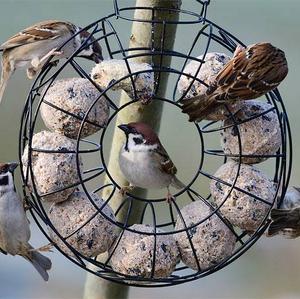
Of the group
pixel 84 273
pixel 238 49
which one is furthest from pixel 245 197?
pixel 84 273

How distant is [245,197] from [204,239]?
5.4 inches

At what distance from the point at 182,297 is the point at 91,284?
1833 millimetres

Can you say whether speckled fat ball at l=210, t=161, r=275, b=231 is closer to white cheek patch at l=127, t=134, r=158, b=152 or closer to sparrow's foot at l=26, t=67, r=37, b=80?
white cheek patch at l=127, t=134, r=158, b=152

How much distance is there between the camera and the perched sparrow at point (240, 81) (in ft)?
6.51

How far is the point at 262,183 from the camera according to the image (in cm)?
204

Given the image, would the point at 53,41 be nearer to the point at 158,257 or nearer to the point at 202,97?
the point at 202,97

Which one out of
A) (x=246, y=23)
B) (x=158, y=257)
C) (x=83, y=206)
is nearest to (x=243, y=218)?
(x=158, y=257)

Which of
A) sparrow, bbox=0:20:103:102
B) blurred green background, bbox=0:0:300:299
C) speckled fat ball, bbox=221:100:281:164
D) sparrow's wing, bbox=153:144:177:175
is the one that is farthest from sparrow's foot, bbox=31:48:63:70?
blurred green background, bbox=0:0:300:299

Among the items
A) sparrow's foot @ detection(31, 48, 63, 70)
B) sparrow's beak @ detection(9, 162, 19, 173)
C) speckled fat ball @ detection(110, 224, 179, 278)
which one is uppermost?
sparrow's foot @ detection(31, 48, 63, 70)

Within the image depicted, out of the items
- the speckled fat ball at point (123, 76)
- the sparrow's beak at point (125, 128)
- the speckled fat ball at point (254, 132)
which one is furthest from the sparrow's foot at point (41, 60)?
the speckled fat ball at point (254, 132)

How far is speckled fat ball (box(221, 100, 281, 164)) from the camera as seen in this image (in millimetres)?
2040

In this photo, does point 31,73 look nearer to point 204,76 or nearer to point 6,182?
point 6,182

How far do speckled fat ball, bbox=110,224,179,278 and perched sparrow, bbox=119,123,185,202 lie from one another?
0.13 m

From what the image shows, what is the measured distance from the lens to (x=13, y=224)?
228 centimetres
